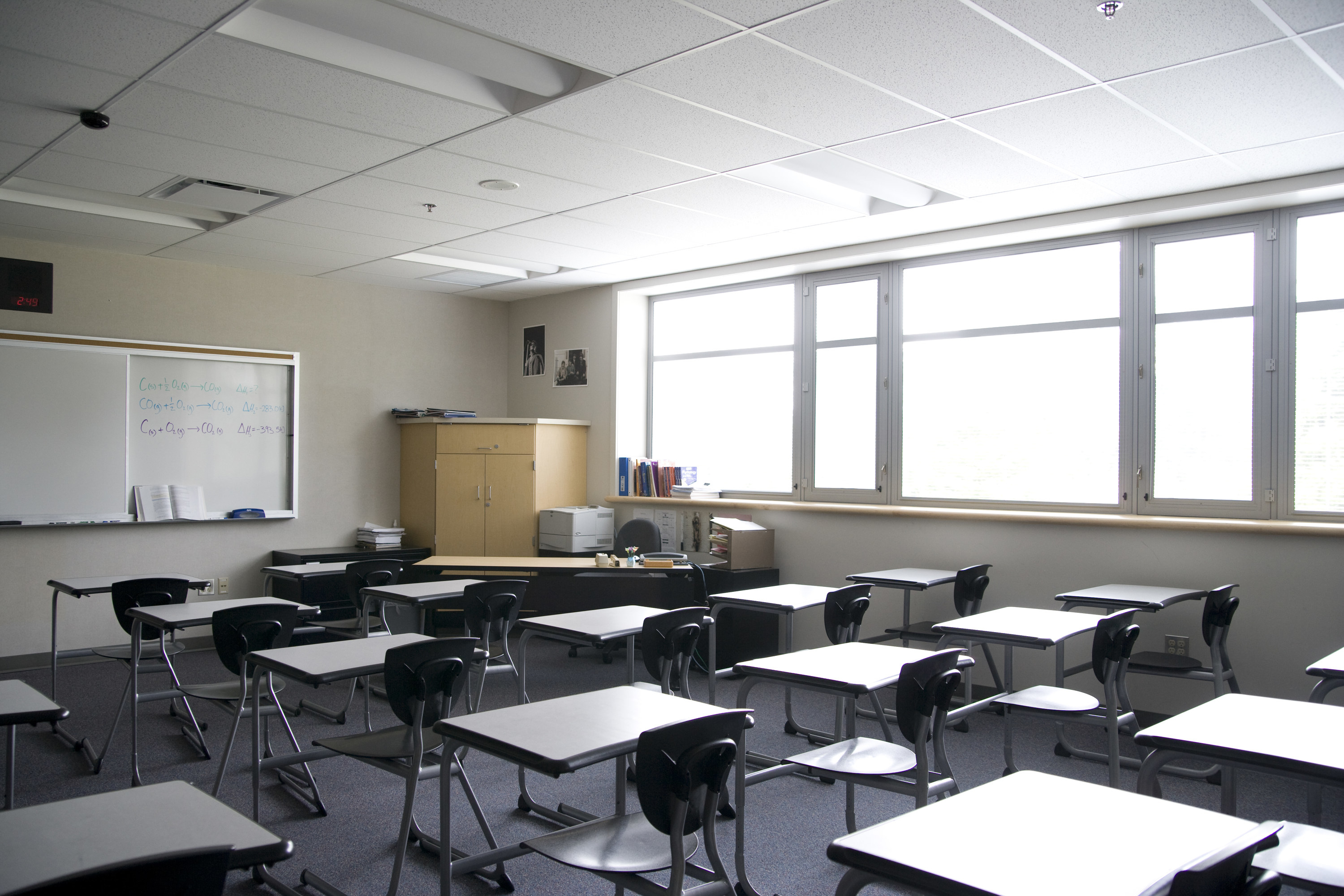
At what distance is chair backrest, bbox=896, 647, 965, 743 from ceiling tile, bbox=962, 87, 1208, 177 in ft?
7.66

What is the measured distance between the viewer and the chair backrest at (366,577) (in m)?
4.68

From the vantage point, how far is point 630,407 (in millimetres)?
7641

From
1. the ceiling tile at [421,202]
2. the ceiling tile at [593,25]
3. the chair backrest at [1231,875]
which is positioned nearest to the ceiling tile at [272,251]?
the ceiling tile at [421,202]

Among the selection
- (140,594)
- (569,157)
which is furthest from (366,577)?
(569,157)

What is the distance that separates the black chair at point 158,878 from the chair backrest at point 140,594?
3366 mm

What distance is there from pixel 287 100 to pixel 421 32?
736mm

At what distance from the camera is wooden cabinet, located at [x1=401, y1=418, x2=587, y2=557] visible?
7.35 metres

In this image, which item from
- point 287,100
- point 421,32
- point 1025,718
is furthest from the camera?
point 1025,718

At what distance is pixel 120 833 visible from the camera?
1461mm

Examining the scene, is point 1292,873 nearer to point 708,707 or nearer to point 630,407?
point 708,707

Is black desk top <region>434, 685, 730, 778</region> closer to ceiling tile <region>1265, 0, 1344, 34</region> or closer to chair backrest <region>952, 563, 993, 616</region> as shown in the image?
ceiling tile <region>1265, 0, 1344, 34</region>

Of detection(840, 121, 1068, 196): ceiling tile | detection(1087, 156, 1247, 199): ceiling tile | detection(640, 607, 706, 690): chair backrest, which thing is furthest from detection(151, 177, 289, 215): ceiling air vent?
detection(1087, 156, 1247, 199): ceiling tile

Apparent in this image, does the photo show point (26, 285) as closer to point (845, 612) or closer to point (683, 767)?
point (845, 612)

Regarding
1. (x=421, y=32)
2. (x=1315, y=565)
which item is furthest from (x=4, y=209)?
(x=1315, y=565)
